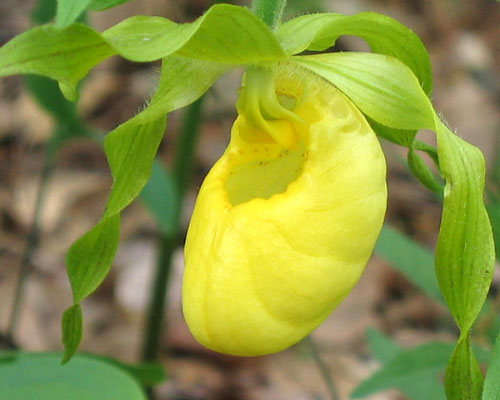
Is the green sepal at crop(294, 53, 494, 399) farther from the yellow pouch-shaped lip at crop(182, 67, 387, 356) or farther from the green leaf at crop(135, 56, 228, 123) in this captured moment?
the green leaf at crop(135, 56, 228, 123)

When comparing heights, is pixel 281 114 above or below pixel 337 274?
above

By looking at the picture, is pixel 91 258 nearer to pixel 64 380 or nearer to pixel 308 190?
pixel 64 380

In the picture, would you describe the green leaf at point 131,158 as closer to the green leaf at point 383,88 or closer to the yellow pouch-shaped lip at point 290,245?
the yellow pouch-shaped lip at point 290,245

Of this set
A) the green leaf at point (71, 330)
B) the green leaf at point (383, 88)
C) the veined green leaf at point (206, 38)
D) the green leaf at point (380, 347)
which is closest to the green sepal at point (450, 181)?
the green leaf at point (383, 88)

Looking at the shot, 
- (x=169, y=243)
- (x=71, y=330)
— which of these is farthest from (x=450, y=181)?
(x=169, y=243)

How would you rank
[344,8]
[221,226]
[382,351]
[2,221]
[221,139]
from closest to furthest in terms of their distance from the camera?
1. [221,226]
2. [382,351]
3. [2,221]
4. [221,139]
5. [344,8]

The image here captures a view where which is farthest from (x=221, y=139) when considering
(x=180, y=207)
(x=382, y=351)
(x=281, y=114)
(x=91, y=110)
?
(x=281, y=114)

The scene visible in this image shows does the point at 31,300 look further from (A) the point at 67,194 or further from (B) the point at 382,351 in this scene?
(B) the point at 382,351
